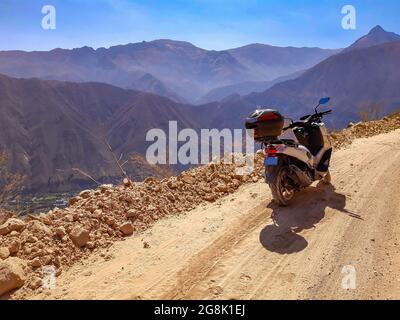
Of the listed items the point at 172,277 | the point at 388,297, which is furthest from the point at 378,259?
the point at 172,277

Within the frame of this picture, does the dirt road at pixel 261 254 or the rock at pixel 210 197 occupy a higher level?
the rock at pixel 210 197

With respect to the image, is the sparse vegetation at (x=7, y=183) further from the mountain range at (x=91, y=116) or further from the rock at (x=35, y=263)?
the mountain range at (x=91, y=116)

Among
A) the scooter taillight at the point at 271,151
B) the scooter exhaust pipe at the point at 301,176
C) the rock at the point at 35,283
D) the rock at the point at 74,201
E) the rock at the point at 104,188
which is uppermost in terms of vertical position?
the scooter taillight at the point at 271,151

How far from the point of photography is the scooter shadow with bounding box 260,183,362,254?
5.29 meters

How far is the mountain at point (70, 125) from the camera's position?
101 m

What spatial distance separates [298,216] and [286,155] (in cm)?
103

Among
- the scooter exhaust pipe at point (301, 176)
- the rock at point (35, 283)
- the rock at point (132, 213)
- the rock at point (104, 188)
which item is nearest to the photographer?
the rock at point (35, 283)

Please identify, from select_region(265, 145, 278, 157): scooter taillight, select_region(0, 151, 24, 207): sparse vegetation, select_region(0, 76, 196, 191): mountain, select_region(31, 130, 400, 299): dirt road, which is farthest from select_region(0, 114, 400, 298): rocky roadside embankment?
select_region(0, 76, 196, 191): mountain

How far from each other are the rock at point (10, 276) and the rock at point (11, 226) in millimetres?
919

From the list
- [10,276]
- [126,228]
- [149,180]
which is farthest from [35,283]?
[149,180]

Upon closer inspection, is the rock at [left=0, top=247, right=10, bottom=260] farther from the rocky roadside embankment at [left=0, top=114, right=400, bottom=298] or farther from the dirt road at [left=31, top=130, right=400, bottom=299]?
the dirt road at [left=31, top=130, right=400, bottom=299]

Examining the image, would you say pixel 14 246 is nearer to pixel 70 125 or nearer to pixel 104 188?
pixel 104 188

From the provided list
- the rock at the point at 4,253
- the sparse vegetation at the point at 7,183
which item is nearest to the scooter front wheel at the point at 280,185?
the rock at the point at 4,253
